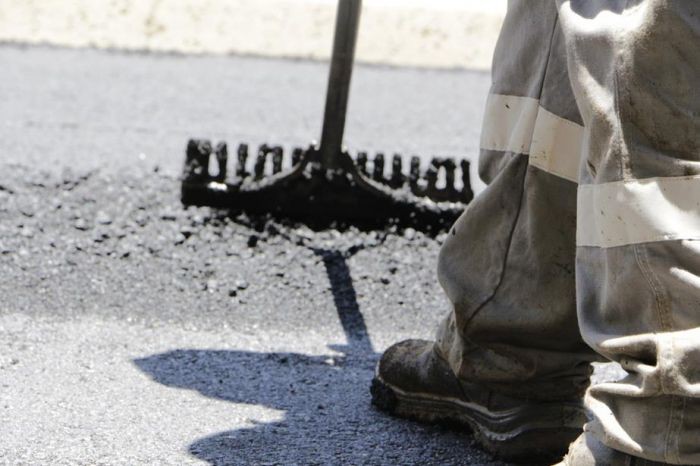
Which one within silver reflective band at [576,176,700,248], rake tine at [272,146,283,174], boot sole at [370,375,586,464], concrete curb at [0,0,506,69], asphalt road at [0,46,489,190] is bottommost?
boot sole at [370,375,586,464]

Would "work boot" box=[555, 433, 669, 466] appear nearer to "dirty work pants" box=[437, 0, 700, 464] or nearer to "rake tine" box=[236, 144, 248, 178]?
"dirty work pants" box=[437, 0, 700, 464]

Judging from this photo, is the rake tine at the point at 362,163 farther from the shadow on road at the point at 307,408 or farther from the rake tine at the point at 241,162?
the shadow on road at the point at 307,408

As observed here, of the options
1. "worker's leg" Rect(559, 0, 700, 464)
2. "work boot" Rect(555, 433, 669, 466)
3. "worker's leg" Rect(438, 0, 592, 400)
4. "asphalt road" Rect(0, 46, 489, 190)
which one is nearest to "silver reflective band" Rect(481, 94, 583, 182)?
"worker's leg" Rect(438, 0, 592, 400)

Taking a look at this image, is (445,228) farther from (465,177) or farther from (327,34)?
(327,34)

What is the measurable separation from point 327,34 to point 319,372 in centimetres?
387

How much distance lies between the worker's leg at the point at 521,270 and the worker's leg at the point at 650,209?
0.92 ft

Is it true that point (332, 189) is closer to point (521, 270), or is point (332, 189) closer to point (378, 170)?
point (378, 170)

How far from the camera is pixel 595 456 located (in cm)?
179

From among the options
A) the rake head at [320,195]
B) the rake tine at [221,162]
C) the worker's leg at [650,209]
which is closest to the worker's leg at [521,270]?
the worker's leg at [650,209]

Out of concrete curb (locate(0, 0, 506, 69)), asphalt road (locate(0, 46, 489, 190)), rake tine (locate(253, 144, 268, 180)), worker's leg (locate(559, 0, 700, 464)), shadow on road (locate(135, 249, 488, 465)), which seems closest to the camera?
worker's leg (locate(559, 0, 700, 464))

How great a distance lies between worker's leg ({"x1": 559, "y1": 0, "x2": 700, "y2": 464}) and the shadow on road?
61 cm

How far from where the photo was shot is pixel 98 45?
20.2 ft

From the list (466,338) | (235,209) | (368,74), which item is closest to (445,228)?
(235,209)

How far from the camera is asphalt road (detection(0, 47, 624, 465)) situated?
2287 mm
